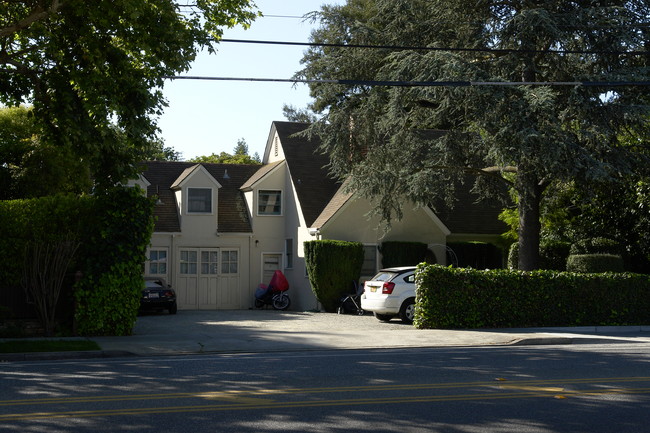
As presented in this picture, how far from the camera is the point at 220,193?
37219 mm

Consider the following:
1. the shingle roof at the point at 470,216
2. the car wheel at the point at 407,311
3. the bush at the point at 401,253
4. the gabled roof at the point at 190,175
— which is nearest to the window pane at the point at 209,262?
the gabled roof at the point at 190,175

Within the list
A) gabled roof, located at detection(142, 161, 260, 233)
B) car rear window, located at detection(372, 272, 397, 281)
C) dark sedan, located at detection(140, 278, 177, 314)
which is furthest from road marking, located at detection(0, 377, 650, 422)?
gabled roof, located at detection(142, 161, 260, 233)

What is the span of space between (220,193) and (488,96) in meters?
17.2

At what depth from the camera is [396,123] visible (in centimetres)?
2611

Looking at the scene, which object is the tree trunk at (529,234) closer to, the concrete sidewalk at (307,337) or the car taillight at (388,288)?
the concrete sidewalk at (307,337)

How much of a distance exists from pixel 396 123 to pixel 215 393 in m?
16.9

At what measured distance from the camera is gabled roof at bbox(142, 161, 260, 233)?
35.3 metres

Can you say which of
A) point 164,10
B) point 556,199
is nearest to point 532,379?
point 164,10

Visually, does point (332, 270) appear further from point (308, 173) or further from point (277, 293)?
point (308, 173)

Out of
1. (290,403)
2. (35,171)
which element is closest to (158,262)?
(35,171)

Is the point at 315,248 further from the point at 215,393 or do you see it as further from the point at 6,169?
the point at 215,393

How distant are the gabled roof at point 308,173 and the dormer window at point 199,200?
154 inches

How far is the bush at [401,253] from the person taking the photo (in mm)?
31156

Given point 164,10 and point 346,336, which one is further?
point 346,336
